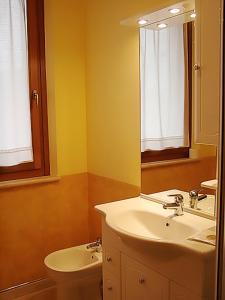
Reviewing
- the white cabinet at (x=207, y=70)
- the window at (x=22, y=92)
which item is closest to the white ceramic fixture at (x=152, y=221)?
the white cabinet at (x=207, y=70)

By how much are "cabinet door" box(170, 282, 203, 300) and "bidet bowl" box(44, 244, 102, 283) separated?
2.59ft

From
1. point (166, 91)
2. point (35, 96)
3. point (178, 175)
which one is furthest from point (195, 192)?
point (35, 96)

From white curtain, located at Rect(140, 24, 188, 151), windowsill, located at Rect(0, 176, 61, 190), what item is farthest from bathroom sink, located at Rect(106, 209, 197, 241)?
windowsill, located at Rect(0, 176, 61, 190)

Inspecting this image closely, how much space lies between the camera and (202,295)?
128 centimetres

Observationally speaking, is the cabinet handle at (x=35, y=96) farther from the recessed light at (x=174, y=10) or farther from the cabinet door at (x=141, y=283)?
the cabinet door at (x=141, y=283)

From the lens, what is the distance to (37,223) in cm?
245

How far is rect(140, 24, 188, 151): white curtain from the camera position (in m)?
1.83

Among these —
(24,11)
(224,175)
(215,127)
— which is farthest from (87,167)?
(224,175)

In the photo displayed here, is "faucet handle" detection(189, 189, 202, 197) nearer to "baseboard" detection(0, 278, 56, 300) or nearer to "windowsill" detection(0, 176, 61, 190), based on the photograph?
"windowsill" detection(0, 176, 61, 190)

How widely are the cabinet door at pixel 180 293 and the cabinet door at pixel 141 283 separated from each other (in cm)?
3

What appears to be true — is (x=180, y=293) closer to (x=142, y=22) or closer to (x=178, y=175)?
(x=178, y=175)

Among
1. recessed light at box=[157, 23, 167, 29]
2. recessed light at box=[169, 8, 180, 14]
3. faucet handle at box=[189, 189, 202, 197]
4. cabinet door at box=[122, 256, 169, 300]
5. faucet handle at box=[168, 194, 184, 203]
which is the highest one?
recessed light at box=[169, 8, 180, 14]

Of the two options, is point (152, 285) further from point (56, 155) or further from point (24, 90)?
point (24, 90)

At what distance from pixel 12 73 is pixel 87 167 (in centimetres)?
91
